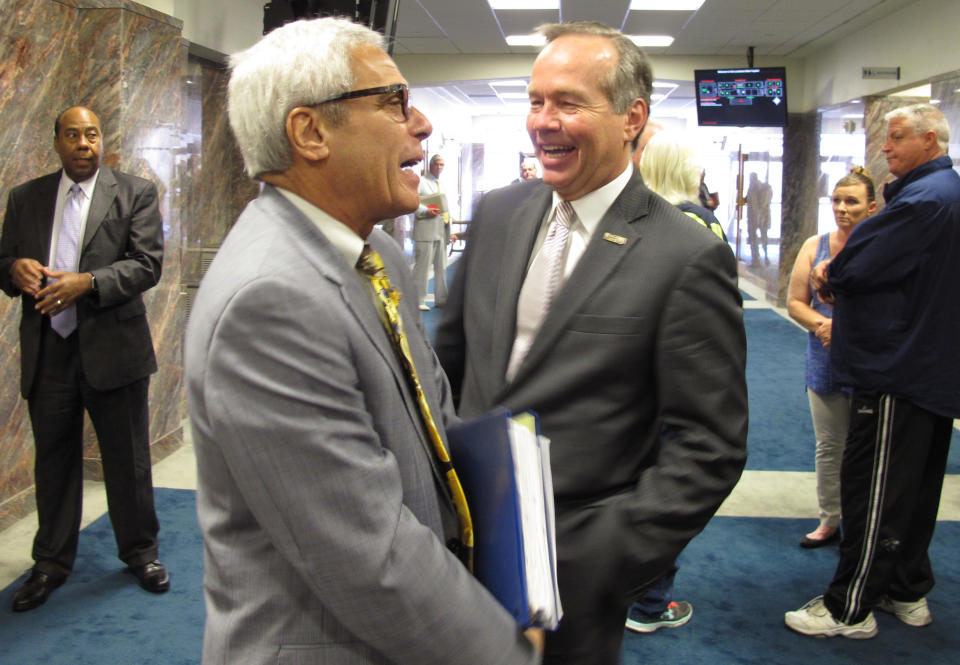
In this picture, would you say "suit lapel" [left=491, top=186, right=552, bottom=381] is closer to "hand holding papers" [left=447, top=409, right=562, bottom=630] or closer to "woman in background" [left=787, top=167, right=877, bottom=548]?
"hand holding papers" [left=447, top=409, right=562, bottom=630]

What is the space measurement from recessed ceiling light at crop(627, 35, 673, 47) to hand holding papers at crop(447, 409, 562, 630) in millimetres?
10028

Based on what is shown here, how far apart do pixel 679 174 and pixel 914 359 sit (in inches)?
40.9

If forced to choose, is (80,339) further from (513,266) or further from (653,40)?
(653,40)

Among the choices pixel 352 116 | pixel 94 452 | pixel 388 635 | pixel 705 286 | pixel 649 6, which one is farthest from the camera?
pixel 649 6

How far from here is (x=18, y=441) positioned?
3961 mm

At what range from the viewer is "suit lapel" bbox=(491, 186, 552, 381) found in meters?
1.54

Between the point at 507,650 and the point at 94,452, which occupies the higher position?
the point at 507,650

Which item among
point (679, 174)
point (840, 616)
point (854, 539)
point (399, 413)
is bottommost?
point (840, 616)

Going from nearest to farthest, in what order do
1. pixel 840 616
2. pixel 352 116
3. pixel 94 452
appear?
pixel 352 116
pixel 840 616
pixel 94 452

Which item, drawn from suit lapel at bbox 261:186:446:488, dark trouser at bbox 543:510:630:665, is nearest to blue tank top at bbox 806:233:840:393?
dark trouser at bbox 543:510:630:665

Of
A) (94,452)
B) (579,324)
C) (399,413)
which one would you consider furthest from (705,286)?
(94,452)

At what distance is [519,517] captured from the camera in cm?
107

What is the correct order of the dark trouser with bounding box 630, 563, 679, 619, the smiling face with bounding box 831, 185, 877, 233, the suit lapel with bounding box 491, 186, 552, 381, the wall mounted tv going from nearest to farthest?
the suit lapel with bounding box 491, 186, 552, 381
the dark trouser with bounding box 630, 563, 679, 619
the smiling face with bounding box 831, 185, 877, 233
the wall mounted tv

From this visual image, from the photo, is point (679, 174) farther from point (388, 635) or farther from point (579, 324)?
point (388, 635)
